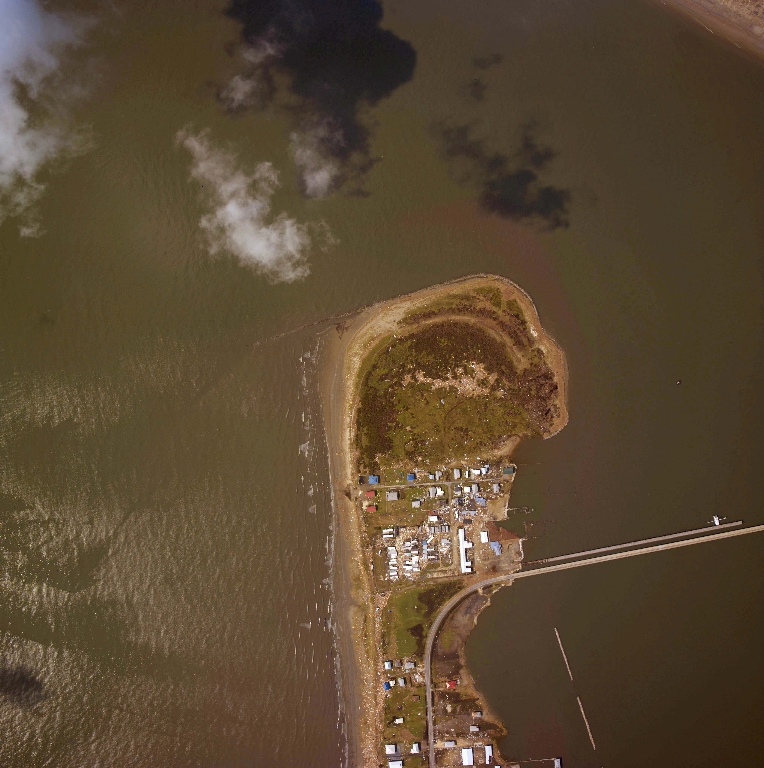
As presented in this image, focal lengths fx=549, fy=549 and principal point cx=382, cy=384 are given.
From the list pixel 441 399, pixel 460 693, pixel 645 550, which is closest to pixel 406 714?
Answer: pixel 460 693

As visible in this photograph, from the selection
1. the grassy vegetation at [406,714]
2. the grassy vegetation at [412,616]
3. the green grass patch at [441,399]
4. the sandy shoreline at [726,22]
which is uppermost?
the sandy shoreline at [726,22]

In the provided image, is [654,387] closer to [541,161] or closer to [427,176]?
Result: [541,161]

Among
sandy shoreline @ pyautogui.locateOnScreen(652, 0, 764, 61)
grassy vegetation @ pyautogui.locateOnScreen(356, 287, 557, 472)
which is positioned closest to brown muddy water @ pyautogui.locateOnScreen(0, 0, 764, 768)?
grassy vegetation @ pyautogui.locateOnScreen(356, 287, 557, 472)

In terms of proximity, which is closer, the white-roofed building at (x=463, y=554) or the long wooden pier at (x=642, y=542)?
the white-roofed building at (x=463, y=554)

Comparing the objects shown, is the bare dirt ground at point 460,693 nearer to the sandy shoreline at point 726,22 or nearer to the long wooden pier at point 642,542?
the long wooden pier at point 642,542

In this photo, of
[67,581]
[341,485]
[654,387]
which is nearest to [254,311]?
[341,485]

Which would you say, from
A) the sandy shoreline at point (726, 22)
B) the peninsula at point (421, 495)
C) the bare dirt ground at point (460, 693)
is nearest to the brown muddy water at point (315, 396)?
the bare dirt ground at point (460, 693)

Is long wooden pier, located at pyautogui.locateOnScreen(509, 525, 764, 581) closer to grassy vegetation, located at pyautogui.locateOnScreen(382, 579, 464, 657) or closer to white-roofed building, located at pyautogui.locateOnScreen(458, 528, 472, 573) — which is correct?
white-roofed building, located at pyautogui.locateOnScreen(458, 528, 472, 573)
